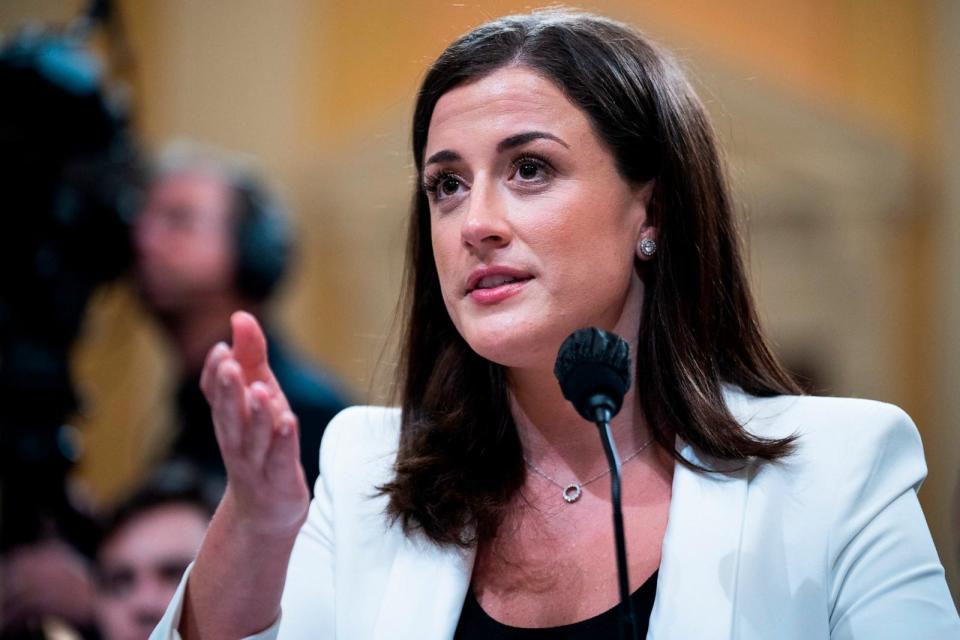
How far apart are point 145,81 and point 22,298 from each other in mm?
2616

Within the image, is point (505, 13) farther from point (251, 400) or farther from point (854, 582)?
point (854, 582)

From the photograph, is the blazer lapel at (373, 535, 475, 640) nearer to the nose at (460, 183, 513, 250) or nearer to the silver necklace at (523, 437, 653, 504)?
the silver necklace at (523, 437, 653, 504)

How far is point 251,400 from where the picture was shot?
4.89ft

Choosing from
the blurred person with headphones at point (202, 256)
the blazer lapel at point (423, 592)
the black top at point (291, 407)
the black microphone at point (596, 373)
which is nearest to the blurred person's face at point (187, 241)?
the blurred person with headphones at point (202, 256)

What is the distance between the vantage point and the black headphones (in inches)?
156

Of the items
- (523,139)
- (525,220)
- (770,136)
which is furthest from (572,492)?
(770,136)

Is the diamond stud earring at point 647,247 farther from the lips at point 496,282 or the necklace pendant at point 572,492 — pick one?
the necklace pendant at point 572,492

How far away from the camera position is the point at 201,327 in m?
4.05

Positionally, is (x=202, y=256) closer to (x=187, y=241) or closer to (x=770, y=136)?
(x=187, y=241)

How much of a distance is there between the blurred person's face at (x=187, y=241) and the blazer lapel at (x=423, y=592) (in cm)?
234

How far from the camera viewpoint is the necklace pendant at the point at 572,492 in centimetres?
184

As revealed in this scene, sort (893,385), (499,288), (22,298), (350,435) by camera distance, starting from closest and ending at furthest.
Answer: (499,288), (350,435), (22,298), (893,385)

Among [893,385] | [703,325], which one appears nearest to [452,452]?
[703,325]

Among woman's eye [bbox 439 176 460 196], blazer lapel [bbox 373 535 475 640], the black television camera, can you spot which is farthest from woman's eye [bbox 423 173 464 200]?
the black television camera
